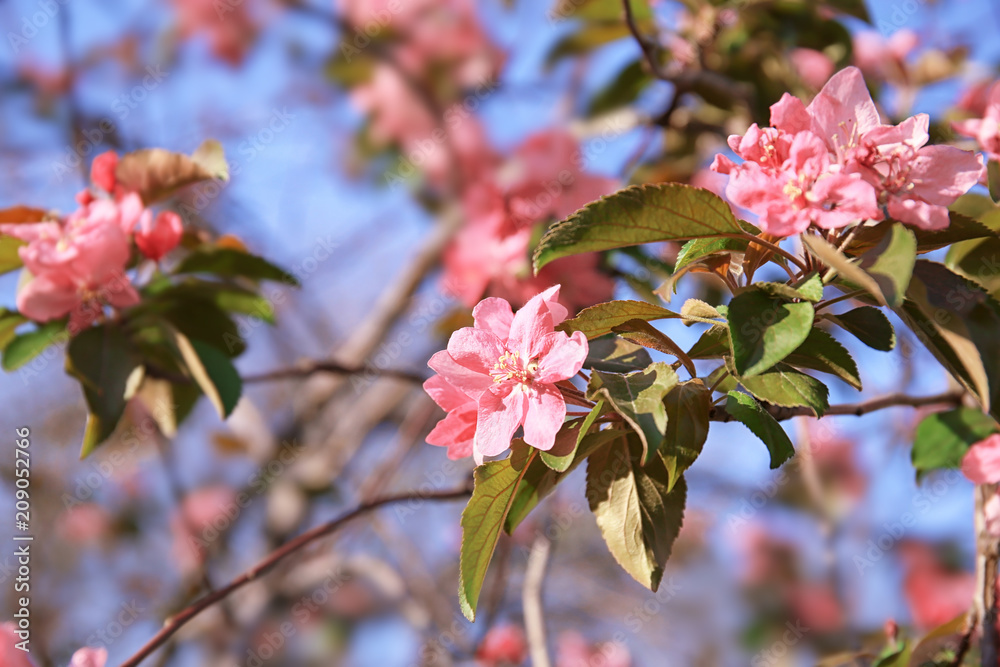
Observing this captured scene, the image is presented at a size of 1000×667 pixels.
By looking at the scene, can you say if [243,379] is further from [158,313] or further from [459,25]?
[459,25]

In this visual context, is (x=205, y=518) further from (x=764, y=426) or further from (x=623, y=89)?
(x=764, y=426)

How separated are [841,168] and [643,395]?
0.27 metres

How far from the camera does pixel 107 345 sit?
1063 mm

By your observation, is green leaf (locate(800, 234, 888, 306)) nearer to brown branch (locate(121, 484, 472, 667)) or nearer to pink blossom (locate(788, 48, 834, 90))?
brown branch (locate(121, 484, 472, 667))

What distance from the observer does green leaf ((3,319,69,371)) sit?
1056mm

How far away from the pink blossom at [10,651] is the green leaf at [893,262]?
1100 millimetres

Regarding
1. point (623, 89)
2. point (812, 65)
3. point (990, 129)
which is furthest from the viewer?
point (812, 65)

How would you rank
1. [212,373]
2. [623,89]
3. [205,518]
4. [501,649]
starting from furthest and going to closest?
[205,518], [501,649], [623,89], [212,373]

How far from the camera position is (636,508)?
0.70m

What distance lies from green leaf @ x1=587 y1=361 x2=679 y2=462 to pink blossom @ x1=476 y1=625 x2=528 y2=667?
160cm

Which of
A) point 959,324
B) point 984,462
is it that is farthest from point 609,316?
point 984,462

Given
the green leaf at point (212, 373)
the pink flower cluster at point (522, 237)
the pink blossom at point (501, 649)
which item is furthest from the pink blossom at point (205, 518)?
the pink flower cluster at point (522, 237)

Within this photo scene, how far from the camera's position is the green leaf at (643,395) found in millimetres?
542

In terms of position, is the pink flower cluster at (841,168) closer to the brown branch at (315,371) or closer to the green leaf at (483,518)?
the green leaf at (483,518)
